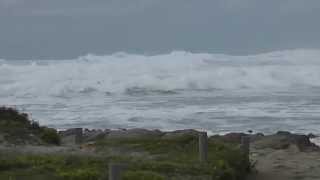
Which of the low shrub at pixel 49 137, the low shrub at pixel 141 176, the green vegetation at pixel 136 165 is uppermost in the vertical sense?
the low shrub at pixel 49 137

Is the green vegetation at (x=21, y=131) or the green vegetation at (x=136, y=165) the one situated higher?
the green vegetation at (x=21, y=131)

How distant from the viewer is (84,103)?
39781mm

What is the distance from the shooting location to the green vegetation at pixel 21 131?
13.4 m

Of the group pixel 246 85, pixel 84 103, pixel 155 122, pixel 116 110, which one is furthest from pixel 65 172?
pixel 246 85

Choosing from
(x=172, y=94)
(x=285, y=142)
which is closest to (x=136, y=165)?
(x=285, y=142)

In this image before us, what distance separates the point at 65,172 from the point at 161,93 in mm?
37391

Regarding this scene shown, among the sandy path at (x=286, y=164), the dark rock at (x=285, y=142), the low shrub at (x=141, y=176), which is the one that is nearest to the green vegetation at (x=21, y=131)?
the low shrub at (x=141, y=176)

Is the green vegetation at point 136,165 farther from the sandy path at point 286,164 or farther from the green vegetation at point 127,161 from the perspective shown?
the sandy path at point 286,164

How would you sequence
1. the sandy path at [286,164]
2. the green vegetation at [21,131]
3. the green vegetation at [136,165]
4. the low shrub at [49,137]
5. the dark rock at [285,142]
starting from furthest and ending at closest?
the dark rock at [285,142] < the low shrub at [49,137] < the sandy path at [286,164] < the green vegetation at [21,131] < the green vegetation at [136,165]

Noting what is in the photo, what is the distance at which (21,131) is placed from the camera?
13805 millimetres

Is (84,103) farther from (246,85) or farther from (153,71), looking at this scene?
(153,71)

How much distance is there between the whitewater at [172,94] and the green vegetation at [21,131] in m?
11.4

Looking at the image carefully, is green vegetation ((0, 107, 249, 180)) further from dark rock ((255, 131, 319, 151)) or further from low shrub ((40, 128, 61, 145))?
dark rock ((255, 131, 319, 151))

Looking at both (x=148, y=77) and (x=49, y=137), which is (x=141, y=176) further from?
(x=148, y=77)
